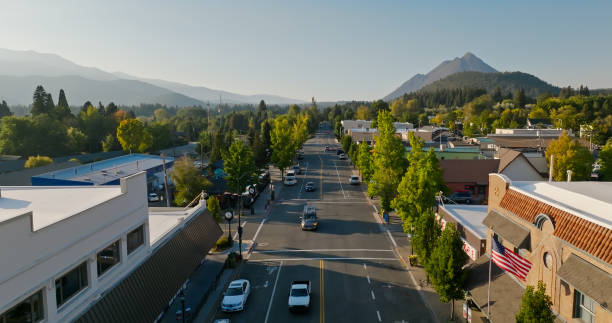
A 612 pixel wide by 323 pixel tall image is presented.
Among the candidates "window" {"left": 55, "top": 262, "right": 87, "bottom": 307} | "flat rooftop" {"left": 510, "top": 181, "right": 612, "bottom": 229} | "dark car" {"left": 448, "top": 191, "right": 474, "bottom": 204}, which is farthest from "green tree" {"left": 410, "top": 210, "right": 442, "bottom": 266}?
"dark car" {"left": 448, "top": 191, "right": 474, "bottom": 204}

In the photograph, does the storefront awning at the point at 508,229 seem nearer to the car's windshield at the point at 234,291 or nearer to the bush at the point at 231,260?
the car's windshield at the point at 234,291

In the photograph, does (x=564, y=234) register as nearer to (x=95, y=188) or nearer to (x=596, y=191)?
(x=596, y=191)

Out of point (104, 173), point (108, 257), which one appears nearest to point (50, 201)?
point (108, 257)

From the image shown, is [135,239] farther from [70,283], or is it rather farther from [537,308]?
[537,308]

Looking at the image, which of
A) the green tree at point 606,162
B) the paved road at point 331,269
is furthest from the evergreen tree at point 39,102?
the green tree at point 606,162

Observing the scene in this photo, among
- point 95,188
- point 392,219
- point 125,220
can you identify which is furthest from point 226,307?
point 392,219

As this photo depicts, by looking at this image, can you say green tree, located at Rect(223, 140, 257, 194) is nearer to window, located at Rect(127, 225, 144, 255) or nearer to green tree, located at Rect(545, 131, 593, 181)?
window, located at Rect(127, 225, 144, 255)
